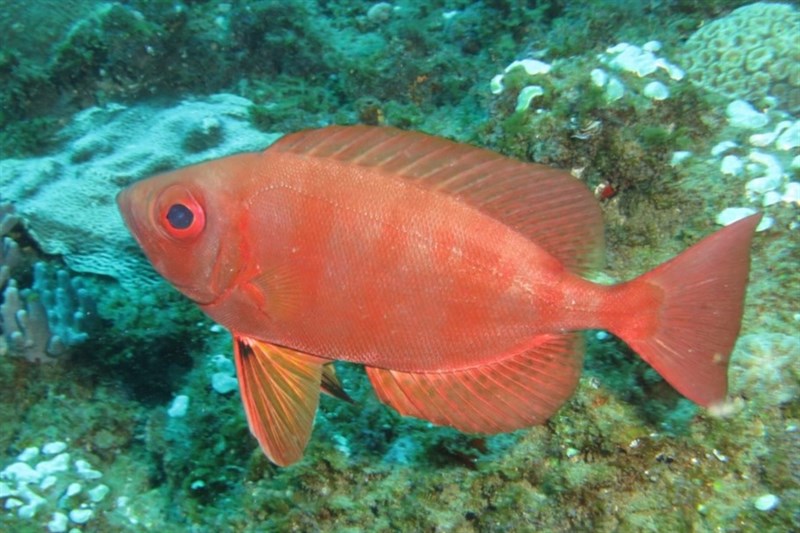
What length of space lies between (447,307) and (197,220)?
3.01 ft

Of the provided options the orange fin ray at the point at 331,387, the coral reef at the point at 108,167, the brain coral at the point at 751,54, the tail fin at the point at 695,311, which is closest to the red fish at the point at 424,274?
the tail fin at the point at 695,311

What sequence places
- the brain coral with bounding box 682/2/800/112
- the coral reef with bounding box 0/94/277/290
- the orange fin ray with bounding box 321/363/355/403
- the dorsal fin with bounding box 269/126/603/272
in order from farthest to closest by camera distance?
the coral reef with bounding box 0/94/277/290 → the brain coral with bounding box 682/2/800/112 → the orange fin ray with bounding box 321/363/355/403 → the dorsal fin with bounding box 269/126/603/272

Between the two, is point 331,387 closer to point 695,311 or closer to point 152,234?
point 152,234

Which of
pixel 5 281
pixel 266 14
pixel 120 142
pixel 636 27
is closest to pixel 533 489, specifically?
pixel 636 27

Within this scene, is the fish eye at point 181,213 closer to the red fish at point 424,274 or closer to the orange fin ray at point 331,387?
the red fish at point 424,274

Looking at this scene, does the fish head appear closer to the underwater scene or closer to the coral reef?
the underwater scene

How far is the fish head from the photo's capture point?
81.6 inches

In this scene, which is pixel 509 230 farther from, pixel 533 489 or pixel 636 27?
pixel 636 27

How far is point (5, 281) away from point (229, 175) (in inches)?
153

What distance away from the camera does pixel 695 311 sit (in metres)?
1.87

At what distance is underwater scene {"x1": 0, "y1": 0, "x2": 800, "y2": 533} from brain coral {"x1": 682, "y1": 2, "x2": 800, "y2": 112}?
2cm

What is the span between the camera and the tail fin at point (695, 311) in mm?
1818

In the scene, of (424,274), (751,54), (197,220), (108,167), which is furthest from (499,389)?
(108,167)

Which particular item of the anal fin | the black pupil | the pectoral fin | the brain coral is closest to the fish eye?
the black pupil
